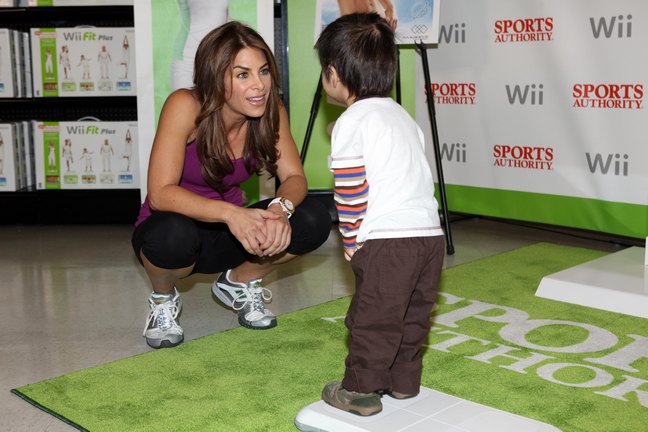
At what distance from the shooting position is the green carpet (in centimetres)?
179

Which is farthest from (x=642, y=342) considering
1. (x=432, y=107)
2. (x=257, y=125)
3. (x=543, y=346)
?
(x=432, y=107)

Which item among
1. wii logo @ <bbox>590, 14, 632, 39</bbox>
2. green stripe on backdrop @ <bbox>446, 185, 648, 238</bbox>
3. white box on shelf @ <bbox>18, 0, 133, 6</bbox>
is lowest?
green stripe on backdrop @ <bbox>446, 185, 648, 238</bbox>

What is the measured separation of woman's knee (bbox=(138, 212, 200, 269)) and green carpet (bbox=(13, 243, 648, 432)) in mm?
252

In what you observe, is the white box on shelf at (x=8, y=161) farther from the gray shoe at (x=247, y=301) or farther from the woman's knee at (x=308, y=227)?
the woman's knee at (x=308, y=227)

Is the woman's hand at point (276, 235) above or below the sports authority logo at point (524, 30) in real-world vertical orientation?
below

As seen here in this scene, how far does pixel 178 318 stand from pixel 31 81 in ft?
6.58

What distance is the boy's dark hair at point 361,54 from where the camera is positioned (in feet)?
5.41

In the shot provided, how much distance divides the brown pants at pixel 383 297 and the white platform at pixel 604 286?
43.8 inches

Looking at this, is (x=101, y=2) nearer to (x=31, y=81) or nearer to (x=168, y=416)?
(x=31, y=81)

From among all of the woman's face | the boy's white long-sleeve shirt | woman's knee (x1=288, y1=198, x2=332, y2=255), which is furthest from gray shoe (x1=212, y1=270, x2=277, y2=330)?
the boy's white long-sleeve shirt

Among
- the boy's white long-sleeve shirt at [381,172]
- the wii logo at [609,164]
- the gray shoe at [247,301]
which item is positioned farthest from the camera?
the wii logo at [609,164]

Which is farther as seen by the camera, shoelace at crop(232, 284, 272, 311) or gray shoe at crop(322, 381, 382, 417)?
shoelace at crop(232, 284, 272, 311)

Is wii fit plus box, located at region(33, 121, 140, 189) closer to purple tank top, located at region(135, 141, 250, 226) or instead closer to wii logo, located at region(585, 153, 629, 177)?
purple tank top, located at region(135, 141, 250, 226)

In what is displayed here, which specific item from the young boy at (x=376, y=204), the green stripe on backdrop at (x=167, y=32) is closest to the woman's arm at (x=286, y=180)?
the young boy at (x=376, y=204)
